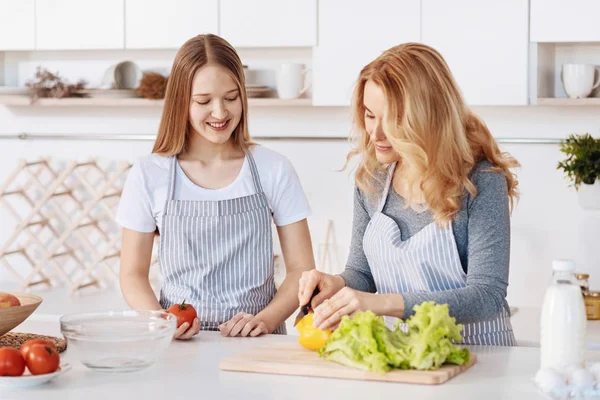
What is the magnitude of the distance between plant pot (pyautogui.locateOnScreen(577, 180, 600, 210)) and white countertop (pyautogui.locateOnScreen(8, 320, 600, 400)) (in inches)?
58.1

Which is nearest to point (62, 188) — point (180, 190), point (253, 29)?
point (253, 29)

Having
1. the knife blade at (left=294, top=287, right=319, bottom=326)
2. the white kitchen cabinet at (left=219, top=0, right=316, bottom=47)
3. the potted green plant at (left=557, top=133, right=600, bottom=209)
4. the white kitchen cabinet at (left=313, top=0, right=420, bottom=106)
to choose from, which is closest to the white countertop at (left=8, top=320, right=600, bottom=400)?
the knife blade at (left=294, top=287, right=319, bottom=326)

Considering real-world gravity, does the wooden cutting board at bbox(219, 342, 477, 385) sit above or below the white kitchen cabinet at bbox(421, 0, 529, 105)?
below

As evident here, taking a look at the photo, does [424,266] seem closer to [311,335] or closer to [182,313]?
[311,335]

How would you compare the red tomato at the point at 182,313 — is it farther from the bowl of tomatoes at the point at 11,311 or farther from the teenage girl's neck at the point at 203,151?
the teenage girl's neck at the point at 203,151

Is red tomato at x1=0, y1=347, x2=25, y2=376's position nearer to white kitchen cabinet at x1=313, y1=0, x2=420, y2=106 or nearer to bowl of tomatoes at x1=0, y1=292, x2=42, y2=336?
bowl of tomatoes at x1=0, y1=292, x2=42, y2=336

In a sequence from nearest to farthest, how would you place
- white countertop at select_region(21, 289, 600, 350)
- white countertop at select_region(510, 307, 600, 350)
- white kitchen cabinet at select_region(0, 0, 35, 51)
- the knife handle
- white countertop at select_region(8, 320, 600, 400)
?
white countertop at select_region(8, 320, 600, 400), the knife handle, white countertop at select_region(510, 307, 600, 350), white countertop at select_region(21, 289, 600, 350), white kitchen cabinet at select_region(0, 0, 35, 51)

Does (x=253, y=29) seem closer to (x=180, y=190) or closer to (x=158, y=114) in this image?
(x=158, y=114)

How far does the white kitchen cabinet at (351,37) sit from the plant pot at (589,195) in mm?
737

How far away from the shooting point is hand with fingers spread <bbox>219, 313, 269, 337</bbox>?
1.94 m

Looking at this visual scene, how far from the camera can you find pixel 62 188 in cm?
375

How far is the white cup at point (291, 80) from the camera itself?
3322 mm

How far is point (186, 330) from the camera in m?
1.87

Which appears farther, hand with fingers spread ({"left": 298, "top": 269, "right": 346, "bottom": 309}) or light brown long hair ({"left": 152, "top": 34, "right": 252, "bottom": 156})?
light brown long hair ({"left": 152, "top": 34, "right": 252, "bottom": 156})
